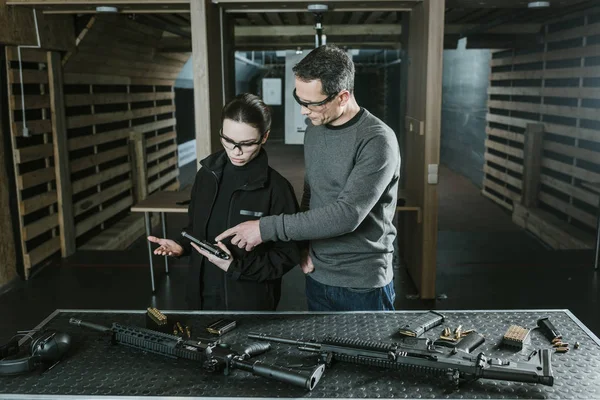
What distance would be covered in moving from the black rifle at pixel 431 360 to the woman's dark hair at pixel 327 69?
83 cm

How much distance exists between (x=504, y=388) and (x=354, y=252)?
0.72 m

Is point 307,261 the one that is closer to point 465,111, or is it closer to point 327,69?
point 327,69

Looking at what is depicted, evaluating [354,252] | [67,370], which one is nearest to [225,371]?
[67,370]

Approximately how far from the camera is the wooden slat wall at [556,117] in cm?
621

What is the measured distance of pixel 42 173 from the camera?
5.45 metres

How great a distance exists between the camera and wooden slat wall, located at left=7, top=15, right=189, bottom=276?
5.22 meters

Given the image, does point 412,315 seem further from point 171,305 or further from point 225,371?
point 171,305

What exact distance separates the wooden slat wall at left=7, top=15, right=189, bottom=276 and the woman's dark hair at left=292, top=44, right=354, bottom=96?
3862 mm

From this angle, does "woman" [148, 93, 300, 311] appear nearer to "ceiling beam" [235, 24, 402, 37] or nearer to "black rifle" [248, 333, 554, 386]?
"black rifle" [248, 333, 554, 386]

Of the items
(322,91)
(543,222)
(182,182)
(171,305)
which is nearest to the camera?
(322,91)

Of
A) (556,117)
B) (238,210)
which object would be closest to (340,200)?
(238,210)

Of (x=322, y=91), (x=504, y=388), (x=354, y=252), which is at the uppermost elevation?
(x=322, y=91)

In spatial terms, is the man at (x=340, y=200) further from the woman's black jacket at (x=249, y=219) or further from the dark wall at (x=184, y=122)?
the dark wall at (x=184, y=122)

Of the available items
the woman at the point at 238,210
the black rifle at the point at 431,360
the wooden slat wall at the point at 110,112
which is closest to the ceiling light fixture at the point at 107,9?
the wooden slat wall at the point at 110,112
